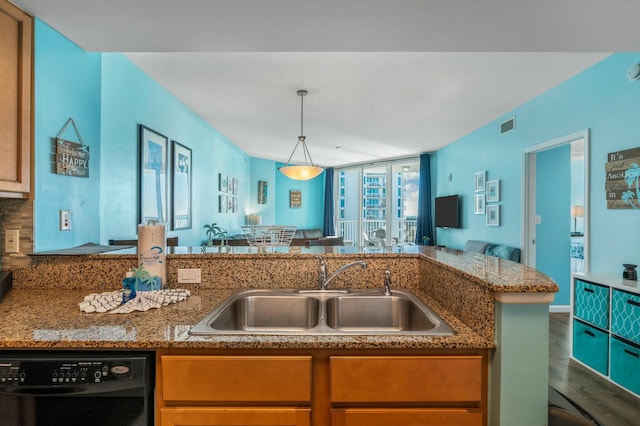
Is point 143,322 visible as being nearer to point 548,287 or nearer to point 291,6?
point 548,287

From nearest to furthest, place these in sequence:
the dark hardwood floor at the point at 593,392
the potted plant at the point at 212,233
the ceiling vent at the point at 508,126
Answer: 1. the dark hardwood floor at the point at 593,392
2. the ceiling vent at the point at 508,126
3. the potted plant at the point at 212,233

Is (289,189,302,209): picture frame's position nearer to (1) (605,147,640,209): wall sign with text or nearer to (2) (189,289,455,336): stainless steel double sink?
(1) (605,147,640,209): wall sign with text

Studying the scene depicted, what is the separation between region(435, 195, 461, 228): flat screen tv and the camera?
570 cm

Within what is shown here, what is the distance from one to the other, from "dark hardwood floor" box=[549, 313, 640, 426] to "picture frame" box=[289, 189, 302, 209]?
6.54m

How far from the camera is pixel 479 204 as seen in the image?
199 inches

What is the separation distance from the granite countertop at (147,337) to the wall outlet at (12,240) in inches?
16.7

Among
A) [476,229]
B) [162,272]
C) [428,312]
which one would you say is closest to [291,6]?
[162,272]

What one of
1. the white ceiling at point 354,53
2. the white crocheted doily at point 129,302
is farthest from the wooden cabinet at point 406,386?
the white ceiling at point 354,53

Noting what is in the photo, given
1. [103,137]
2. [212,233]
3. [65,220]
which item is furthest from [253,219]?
[65,220]

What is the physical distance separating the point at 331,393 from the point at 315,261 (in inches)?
28.2

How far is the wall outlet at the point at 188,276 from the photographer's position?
168 centimetres

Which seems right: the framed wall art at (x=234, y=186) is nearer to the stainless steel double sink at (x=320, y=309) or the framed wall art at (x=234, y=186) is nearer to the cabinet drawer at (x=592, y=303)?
the stainless steel double sink at (x=320, y=309)

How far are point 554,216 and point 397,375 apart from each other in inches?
165

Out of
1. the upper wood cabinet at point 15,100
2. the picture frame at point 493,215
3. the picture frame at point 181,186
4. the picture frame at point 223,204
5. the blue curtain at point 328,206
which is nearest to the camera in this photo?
the upper wood cabinet at point 15,100
